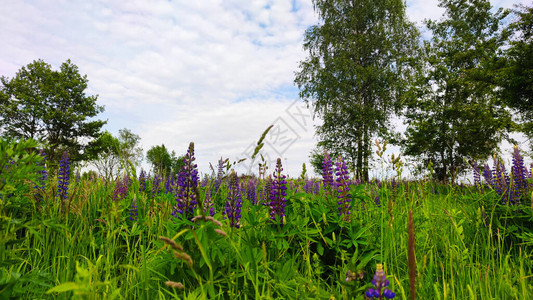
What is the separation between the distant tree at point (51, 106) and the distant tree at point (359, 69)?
28554 mm

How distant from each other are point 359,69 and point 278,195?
2227cm

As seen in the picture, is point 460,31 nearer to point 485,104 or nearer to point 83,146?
point 485,104

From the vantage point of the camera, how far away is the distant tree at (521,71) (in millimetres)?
15680

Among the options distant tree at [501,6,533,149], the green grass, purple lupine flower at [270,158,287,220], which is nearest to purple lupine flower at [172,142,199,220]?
the green grass

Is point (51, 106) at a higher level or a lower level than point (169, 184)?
higher

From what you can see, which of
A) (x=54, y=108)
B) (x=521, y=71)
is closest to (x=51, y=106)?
(x=54, y=108)

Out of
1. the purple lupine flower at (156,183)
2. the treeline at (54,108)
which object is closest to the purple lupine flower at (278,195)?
the purple lupine flower at (156,183)

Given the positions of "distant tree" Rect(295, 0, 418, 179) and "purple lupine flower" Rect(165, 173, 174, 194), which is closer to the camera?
"purple lupine flower" Rect(165, 173, 174, 194)

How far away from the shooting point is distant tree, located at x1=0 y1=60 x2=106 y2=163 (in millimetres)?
31969

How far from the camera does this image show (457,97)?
2245 cm

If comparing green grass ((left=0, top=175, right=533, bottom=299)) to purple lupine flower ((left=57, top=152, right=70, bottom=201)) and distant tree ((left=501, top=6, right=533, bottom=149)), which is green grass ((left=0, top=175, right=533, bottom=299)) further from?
distant tree ((left=501, top=6, right=533, bottom=149))

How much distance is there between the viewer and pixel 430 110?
22.6 metres

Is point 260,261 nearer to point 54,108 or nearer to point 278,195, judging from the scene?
point 278,195

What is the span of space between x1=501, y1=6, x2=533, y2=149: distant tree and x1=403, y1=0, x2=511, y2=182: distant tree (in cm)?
236
